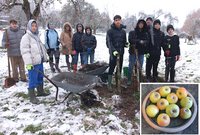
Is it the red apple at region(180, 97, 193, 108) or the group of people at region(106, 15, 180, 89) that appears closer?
the red apple at region(180, 97, 193, 108)

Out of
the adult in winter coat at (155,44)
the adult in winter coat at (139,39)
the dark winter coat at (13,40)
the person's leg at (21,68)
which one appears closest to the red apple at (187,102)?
the adult in winter coat at (139,39)

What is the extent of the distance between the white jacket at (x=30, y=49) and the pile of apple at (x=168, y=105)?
326 centimetres

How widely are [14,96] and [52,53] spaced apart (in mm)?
2056

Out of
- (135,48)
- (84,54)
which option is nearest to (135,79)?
(135,48)

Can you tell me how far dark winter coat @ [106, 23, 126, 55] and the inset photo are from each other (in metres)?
3.22

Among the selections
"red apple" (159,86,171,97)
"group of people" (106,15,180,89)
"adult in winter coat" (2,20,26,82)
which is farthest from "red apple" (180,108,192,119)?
"adult in winter coat" (2,20,26,82)

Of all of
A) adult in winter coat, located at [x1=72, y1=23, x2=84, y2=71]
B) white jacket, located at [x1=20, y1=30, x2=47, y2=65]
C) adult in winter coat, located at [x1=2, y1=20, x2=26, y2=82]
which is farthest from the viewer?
adult in winter coat, located at [x1=72, y1=23, x2=84, y2=71]

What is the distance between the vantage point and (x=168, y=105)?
3.12m

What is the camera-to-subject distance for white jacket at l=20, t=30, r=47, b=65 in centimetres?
559

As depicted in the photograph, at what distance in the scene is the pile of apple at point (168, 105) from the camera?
3.09m

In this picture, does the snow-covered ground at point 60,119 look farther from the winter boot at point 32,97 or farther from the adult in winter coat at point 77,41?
the adult in winter coat at point 77,41

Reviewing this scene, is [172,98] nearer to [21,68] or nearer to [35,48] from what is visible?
[35,48]

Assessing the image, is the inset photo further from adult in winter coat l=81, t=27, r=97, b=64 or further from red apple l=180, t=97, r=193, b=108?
adult in winter coat l=81, t=27, r=97, b=64

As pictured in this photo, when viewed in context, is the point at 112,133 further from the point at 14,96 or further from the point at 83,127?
the point at 14,96
